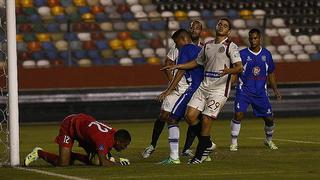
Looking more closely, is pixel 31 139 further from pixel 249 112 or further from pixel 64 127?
pixel 249 112

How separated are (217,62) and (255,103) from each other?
416 cm

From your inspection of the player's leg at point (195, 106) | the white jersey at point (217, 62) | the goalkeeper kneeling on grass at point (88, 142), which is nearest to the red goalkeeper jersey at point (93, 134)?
the goalkeeper kneeling on grass at point (88, 142)

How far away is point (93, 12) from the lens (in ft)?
108

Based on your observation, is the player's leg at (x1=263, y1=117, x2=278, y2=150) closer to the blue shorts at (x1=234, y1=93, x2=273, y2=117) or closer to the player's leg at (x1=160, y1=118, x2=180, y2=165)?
the blue shorts at (x1=234, y1=93, x2=273, y2=117)

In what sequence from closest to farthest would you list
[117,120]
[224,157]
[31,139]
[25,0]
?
1. [224,157]
2. [31,139]
3. [117,120]
4. [25,0]

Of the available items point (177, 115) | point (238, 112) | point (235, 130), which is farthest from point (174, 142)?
point (238, 112)

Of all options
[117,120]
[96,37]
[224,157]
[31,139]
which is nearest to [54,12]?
[96,37]

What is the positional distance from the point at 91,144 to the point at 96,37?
51.3 feet

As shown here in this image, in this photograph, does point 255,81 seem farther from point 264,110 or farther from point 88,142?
point 88,142

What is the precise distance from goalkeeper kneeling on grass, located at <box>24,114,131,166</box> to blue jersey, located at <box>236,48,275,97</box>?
15.9 feet

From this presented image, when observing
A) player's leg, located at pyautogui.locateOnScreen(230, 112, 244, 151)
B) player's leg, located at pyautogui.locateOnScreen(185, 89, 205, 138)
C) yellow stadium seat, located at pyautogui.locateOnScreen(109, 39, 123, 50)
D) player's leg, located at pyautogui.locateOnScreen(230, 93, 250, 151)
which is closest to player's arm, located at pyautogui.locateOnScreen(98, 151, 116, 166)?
player's leg, located at pyautogui.locateOnScreen(185, 89, 205, 138)

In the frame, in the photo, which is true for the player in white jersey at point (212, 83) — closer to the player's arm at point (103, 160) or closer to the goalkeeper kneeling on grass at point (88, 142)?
the goalkeeper kneeling on grass at point (88, 142)

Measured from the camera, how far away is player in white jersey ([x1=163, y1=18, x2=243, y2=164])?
50.3 ft

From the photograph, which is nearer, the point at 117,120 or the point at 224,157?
the point at 224,157
